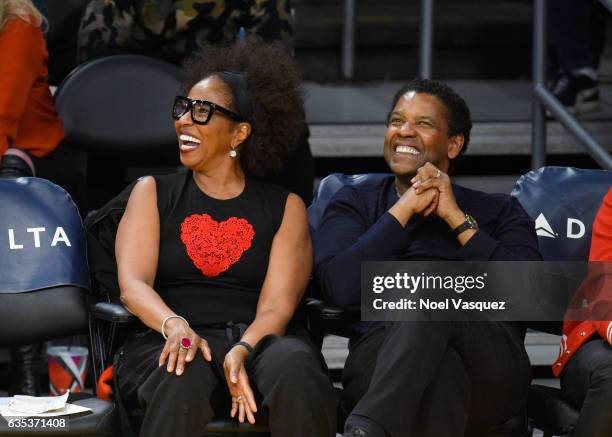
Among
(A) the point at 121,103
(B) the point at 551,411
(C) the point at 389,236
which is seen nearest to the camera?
(B) the point at 551,411

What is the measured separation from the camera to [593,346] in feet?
11.2

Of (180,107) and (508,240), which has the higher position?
(180,107)

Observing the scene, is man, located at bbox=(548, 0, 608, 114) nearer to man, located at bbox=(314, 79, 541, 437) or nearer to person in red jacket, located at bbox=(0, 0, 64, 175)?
man, located at bbox=(314, 79, 541, 437)

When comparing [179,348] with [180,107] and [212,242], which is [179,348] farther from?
[180,107]

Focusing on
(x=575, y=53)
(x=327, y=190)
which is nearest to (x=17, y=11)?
(x=327, y=190)

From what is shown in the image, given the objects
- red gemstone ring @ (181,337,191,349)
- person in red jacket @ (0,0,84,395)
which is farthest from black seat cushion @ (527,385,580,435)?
person in red jacket @ (0,0,84,395)

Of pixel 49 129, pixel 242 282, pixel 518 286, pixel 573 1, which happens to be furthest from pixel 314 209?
pixel 573 1

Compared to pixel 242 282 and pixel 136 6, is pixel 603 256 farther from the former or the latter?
pixel 136 6

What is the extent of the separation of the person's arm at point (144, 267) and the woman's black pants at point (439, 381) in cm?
42

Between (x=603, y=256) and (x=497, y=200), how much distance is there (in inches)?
13.0

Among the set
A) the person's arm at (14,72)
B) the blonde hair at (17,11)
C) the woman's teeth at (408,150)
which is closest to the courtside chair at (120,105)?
the person's arm at (14,72)

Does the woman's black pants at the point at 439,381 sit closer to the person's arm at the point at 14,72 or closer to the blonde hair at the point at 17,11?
the person's arm at the point at 14,72

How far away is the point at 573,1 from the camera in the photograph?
5.39 metres

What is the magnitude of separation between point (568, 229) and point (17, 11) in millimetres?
1799
